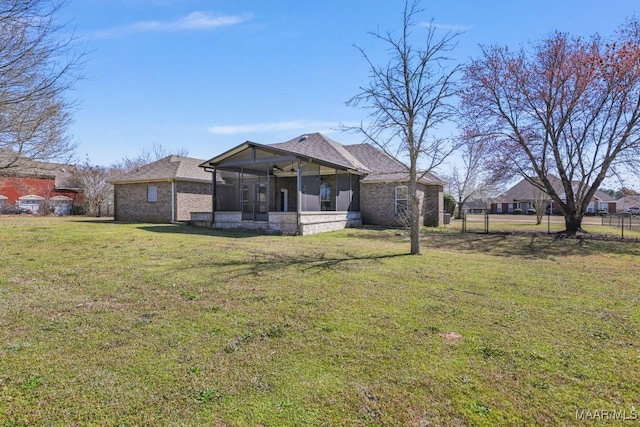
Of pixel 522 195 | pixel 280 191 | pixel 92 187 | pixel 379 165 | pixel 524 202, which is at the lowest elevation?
pixel 280 191

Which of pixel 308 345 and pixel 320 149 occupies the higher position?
pixel 320 149

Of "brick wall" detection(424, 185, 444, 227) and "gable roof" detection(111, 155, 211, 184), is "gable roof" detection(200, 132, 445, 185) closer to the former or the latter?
"brick wall" detection(424, 185, 444, 227)

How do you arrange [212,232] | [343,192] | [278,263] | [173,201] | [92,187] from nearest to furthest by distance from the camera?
[278,263] < [212,232] < [343,192] < [173,201] < [92,187]

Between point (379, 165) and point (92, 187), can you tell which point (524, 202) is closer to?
point (379, 165)

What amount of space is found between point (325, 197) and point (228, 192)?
18.6 ft

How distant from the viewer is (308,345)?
395 cm

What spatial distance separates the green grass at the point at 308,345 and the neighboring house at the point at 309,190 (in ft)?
29.2

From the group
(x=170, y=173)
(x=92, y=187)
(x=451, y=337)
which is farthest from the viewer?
(x=92, y=187)

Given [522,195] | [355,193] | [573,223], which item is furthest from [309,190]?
[522,195]

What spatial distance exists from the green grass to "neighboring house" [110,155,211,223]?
13450 millimetres

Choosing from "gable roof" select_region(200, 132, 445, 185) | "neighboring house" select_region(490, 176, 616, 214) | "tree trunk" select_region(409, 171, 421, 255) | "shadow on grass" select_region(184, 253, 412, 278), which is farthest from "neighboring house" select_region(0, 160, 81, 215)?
"neighboring house" select_region(490, 176, 616, 214)

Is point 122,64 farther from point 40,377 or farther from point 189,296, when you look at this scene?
point 40,377

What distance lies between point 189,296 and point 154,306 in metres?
0.61

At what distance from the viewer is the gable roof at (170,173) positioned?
21372 millimetres
